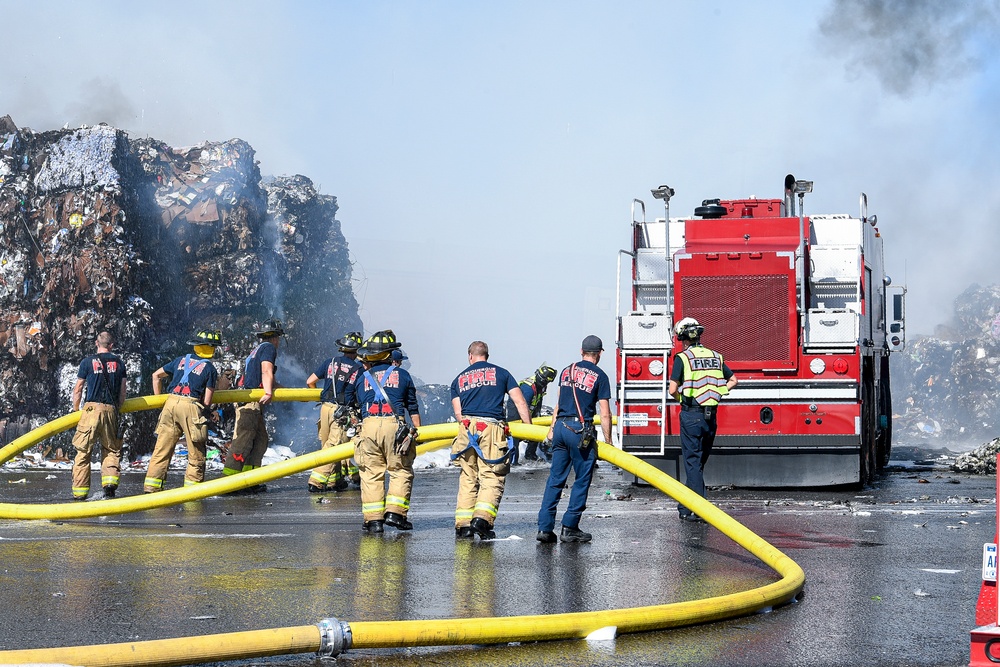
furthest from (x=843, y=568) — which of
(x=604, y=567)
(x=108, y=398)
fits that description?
(x=108, y=398)

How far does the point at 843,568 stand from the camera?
25.0 ft

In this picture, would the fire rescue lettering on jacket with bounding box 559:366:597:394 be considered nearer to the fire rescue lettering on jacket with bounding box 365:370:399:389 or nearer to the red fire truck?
the fire rescue lettering on jacket with bounding box 365:370:399:389

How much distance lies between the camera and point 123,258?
53.7 ft

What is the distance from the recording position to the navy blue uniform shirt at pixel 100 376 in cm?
1214

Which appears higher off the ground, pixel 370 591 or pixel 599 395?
pixel 599 395

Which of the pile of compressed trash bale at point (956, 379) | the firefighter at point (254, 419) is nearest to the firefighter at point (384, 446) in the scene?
the firefighter at point (254, 419)

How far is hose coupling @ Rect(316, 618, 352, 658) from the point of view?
4.99 meters

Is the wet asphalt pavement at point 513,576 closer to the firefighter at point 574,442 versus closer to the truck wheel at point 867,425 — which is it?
the firefighter at point 574,442

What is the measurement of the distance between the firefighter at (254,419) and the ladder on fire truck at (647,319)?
3976mm

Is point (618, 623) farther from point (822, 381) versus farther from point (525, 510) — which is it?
point (822, 381)

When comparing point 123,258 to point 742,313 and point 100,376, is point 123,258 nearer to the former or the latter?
point 100,376

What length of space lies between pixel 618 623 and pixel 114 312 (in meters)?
12.4

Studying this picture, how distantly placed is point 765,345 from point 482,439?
4808mm

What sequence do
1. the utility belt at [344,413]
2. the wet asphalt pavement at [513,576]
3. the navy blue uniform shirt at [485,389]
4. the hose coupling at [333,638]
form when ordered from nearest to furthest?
the hose coupling at [333,638] < the wet asphalt pavement at [513,576] < the navy blue uniform shirt at [485,389] < the utility belt at [344,413]
